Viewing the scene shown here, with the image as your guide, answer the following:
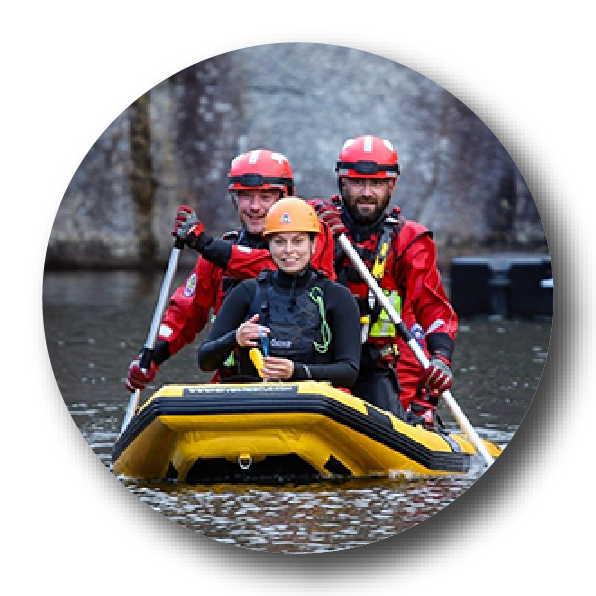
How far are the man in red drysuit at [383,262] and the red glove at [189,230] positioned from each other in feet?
2.16

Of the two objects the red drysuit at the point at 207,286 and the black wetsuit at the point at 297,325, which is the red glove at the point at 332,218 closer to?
the red drysuit at the point at 207,286

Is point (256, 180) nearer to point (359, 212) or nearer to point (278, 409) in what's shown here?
point (359, 212)

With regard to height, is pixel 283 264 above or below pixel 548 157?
below

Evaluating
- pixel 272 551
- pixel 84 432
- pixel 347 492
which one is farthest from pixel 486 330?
pixel 272 551

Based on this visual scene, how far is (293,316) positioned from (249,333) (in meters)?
0.26

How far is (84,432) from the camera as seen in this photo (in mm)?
9500

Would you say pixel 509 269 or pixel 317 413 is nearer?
pixel 317 413

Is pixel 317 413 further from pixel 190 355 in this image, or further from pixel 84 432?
pixel 190 355

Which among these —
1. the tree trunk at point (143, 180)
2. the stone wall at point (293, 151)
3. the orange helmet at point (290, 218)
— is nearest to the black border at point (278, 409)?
the orange helmet at point (290, 218)

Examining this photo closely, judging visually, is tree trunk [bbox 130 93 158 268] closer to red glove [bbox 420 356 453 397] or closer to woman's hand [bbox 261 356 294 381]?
red glove [bbox 420 356 453 397]

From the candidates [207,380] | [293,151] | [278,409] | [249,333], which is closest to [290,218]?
[249,333]

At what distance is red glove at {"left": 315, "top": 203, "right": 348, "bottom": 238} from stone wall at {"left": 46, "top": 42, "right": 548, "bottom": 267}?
12806 mm

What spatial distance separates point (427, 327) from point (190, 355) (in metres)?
5.36

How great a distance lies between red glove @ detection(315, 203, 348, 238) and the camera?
852 centimetres
